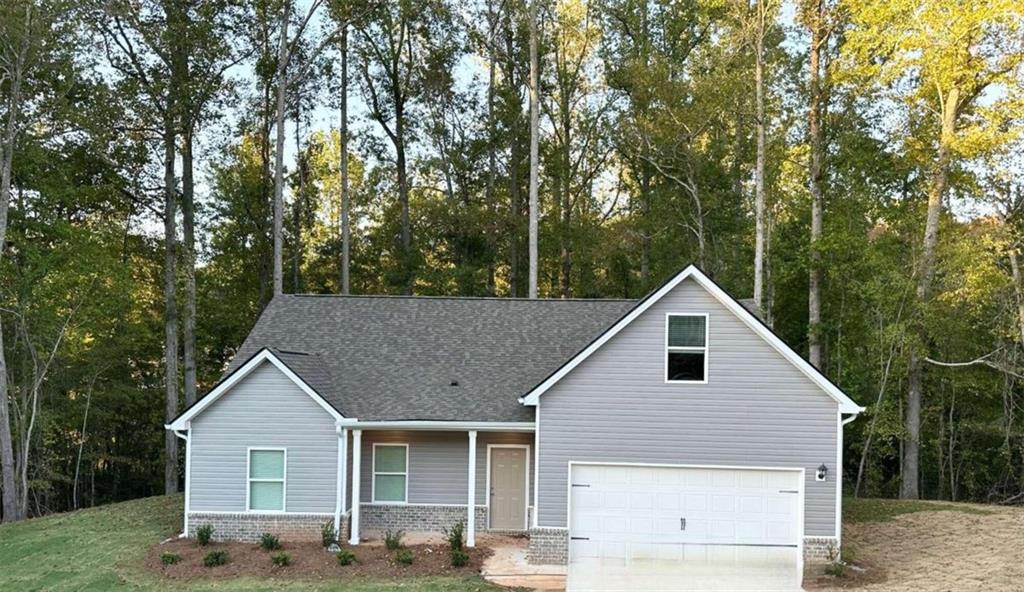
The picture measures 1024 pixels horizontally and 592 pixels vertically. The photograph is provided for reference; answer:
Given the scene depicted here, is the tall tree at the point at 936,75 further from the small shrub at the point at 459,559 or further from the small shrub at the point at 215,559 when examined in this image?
the small shrub at the point at 215,559

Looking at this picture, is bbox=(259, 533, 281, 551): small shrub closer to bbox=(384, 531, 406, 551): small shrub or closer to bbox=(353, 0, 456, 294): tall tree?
bbox=(384, 531, 406, 551): small shrub

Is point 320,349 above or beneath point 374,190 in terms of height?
beneath

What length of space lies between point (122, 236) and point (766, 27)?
24.1 metres

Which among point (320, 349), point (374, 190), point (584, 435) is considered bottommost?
point (584, 435)

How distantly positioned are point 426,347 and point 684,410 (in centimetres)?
634

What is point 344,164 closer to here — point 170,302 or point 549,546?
point 170,302

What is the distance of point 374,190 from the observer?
2941 cm

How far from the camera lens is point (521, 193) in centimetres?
2847

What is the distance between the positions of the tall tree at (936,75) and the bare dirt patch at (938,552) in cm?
428

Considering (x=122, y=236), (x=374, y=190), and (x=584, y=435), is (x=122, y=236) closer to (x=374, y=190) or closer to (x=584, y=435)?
(x=374, y=190)

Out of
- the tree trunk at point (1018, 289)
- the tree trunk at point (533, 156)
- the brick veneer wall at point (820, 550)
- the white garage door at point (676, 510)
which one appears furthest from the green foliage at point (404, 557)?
the tree trunk at point (1018, 289)

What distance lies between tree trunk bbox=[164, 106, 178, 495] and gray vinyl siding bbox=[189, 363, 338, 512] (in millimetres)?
10136

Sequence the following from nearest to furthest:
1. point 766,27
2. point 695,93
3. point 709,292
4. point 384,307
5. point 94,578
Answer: point 94,578 < point 709,292 < point 384,307 < point 766,27 < point 695,93

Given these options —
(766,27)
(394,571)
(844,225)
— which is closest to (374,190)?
(766,27)
